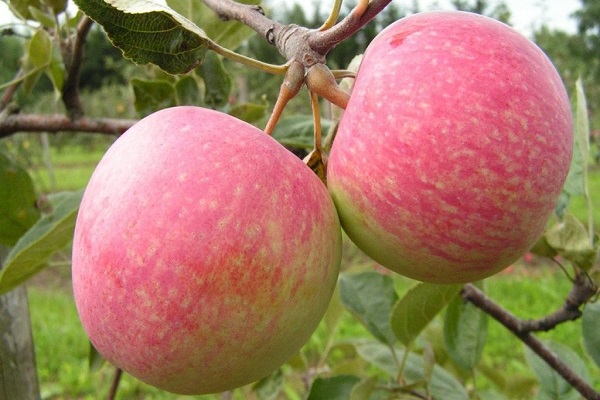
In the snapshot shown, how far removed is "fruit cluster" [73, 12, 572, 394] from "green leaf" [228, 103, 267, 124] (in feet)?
1.25

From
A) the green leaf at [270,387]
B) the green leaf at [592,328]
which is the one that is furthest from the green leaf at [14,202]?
the green leaf at [592,328]

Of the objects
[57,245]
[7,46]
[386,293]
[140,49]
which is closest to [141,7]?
[140,49]

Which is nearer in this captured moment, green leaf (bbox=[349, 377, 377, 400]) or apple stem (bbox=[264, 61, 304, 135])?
apple stem (bbox=[264, 61, 304, 135])

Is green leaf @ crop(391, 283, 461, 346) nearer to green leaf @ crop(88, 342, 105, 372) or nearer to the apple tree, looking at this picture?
the apple tree

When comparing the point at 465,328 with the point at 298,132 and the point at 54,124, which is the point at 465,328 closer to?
the point at 298,132

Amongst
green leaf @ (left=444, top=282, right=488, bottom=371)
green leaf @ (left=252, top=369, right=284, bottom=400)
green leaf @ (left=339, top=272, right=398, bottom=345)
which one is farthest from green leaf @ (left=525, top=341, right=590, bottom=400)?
green leaf @ (left=252, top=369, right=284, bottom=400)

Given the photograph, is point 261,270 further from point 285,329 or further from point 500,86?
point 500,86

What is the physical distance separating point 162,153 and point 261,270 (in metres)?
0.13

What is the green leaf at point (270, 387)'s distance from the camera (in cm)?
97

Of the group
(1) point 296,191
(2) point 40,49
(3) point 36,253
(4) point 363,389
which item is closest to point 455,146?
(1) point 296,191

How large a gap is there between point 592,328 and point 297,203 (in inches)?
20.2

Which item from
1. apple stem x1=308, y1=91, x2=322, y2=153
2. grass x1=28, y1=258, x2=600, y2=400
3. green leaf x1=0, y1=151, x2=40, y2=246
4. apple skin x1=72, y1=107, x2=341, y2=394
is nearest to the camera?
apple skin x1=72, y1=107, x2=341, y2=394

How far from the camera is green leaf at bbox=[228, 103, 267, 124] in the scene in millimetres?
937

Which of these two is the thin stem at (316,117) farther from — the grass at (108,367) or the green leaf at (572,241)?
the grass at (108,367)
